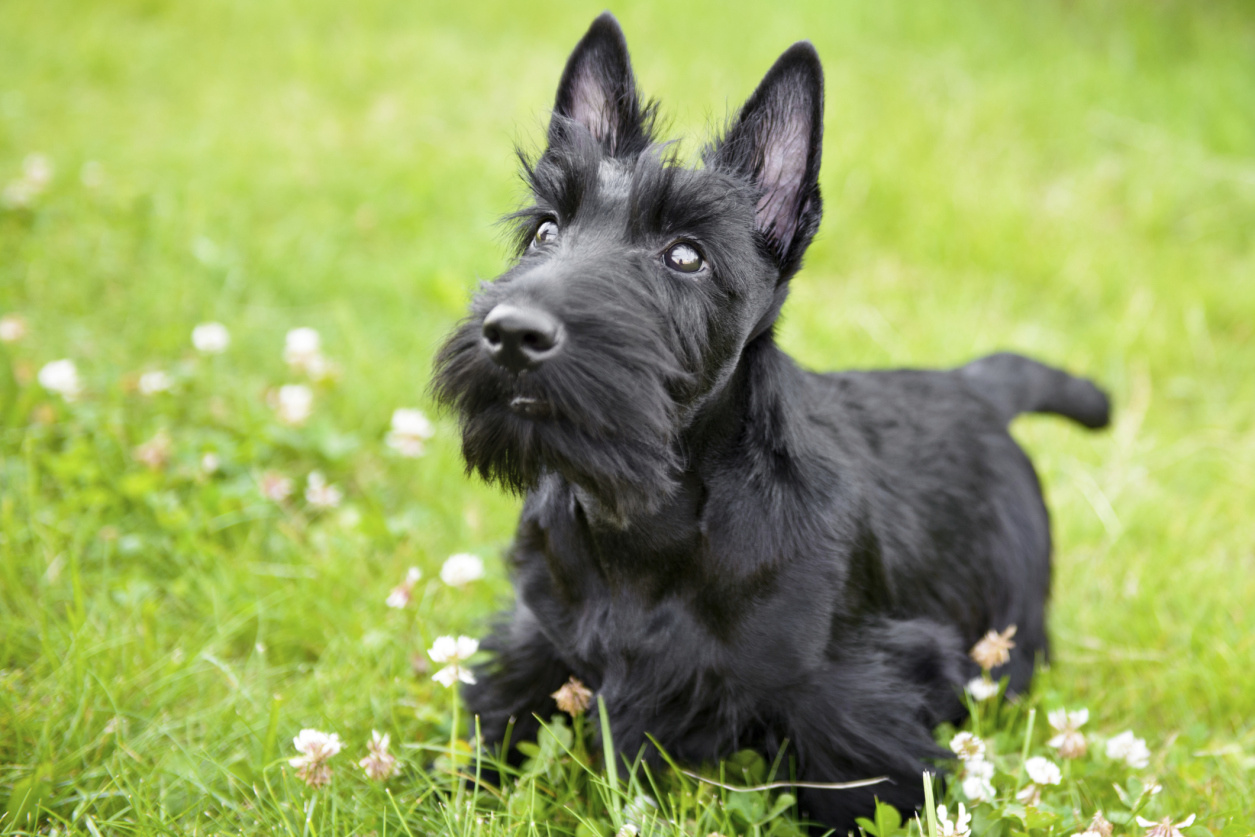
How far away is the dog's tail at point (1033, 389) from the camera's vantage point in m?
3.23

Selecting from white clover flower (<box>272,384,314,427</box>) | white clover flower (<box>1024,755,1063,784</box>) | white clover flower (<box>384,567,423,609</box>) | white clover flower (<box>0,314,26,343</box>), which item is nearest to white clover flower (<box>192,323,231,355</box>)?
white clover flower (<box>272,384,314,427</box>)

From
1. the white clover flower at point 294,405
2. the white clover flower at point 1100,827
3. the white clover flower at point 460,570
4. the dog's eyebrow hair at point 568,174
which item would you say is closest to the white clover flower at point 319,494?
the white clover flower at point 294,405

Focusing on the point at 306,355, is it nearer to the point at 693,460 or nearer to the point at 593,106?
the point at 593,106

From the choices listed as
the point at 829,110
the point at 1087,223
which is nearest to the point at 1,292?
the point at 829,110

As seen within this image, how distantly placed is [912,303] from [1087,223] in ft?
4.98

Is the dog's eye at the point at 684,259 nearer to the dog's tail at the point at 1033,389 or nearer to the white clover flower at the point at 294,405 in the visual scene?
the dog's tail at the point at 1033,389

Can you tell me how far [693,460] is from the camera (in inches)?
86.9

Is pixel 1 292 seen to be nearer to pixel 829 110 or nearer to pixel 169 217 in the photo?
pixel 169 217

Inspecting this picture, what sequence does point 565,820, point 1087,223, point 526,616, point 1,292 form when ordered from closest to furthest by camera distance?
point 565,820 < point 526,616 < point 1,292 < point 1087,223

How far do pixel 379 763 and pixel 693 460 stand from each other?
102 centimetres

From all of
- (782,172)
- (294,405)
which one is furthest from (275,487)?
(782,172)

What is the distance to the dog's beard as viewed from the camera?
6.12ft

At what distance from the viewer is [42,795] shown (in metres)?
2.16

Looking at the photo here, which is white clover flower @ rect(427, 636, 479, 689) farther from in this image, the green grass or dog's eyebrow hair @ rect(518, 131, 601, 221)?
dog's eyebrow hair @ rect(518, 131, 601, 221)
